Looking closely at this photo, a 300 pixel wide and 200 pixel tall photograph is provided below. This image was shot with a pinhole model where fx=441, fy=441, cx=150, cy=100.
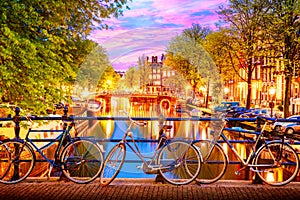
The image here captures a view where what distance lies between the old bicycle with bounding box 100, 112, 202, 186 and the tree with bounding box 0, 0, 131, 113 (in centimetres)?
529

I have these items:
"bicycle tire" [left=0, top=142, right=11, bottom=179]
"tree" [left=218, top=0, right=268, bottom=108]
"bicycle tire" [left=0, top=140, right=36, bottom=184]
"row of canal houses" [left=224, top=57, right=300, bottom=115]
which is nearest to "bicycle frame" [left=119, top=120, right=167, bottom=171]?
"bicycle tire" [left=0, top=140, right=36, bottom=184]

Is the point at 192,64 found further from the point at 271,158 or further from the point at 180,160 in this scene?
the point at 180,160

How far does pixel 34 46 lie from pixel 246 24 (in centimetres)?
2564

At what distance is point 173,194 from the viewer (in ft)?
21.1

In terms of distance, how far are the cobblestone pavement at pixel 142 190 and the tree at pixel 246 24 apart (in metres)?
24.3

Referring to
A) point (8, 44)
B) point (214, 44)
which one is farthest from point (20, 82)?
point (214, 44)

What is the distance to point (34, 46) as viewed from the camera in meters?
11.3

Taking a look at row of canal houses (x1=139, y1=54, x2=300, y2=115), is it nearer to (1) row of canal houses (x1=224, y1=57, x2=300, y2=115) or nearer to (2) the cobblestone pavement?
(1) row of canal houses (x1=224, y1=57, x2=300, y2=115)

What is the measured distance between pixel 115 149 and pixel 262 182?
7.84 ft

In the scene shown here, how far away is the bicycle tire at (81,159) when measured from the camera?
6762 millimetres

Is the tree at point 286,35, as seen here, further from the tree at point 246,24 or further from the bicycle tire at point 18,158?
the bicycle tire at point 18,158

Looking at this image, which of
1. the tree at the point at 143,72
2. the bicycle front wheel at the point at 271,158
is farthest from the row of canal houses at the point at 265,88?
the bicycle front wheel at the point at 271,158

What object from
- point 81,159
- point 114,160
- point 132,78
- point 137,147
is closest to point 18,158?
point 81,159

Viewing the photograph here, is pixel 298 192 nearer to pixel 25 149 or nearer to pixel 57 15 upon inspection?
pixel 25 149
